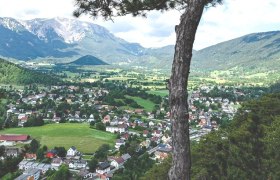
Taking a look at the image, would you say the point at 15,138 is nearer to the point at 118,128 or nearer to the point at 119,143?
the point at 119,143

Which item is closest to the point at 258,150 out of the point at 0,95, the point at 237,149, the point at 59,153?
the point at 237,149

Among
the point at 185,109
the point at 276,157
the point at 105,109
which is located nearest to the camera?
the point at 185,109

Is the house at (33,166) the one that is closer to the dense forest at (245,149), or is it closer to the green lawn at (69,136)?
the green lawn at (69,136)

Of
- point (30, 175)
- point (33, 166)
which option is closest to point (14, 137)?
point (33, 166)

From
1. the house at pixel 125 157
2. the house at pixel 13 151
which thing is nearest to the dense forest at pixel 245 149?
the house at pixel 125 157

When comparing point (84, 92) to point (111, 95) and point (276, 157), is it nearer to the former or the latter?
point (111, 95)
